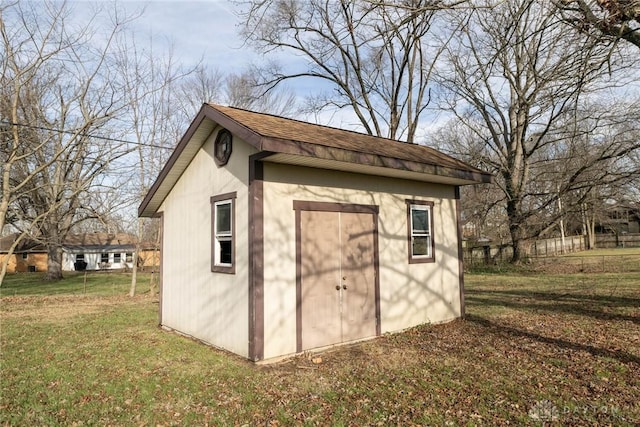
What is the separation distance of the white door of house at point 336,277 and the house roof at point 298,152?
0.95 m

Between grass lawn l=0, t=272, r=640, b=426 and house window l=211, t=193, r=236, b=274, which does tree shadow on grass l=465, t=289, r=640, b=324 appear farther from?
house window l=211, t=193, r=236, b=274

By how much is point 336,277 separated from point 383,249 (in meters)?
1.25

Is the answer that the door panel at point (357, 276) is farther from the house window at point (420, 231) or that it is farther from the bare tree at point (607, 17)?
the bare tree at point (607, 17)

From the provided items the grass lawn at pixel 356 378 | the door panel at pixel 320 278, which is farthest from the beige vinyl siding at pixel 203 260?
the door panel at pixel 320 278

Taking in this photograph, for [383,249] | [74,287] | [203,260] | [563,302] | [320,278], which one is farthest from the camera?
[74,287]

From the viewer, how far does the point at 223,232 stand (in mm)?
6711

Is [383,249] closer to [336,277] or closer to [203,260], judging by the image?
[336,277]

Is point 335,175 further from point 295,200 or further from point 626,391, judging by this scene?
point 626,391

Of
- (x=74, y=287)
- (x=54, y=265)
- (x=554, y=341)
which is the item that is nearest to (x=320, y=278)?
(x=554, y=341)

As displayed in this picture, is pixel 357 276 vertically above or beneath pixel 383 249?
beneath

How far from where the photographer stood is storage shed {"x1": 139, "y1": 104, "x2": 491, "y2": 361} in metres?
5.95

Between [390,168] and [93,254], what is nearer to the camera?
[390,168]

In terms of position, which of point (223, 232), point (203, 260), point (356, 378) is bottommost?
point (356, 378)

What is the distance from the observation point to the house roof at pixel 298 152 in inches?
224
